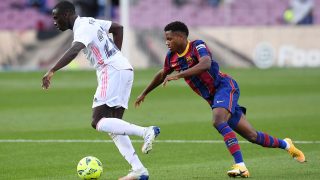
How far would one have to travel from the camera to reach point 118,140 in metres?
9.10

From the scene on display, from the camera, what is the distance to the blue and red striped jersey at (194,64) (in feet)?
31.3

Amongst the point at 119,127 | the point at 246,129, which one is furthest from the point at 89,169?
the point at 246,129

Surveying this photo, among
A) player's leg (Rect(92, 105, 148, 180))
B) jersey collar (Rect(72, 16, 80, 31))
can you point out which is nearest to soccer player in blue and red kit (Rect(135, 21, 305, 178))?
player's leg (Rect(92, 105, 148, 180))

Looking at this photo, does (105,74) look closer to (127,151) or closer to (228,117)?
(127,151)

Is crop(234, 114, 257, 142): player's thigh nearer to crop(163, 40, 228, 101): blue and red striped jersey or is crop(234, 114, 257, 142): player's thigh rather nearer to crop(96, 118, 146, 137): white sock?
crop(163, 40, 228, 101): blue and red striped jersey

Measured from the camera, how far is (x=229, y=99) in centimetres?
962

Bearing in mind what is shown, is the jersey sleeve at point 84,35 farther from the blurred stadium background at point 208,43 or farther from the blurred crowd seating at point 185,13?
the blurred crowd seating at point 185,13

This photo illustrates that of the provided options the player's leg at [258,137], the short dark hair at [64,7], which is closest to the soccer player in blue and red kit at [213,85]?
the player's leg at [258,137]

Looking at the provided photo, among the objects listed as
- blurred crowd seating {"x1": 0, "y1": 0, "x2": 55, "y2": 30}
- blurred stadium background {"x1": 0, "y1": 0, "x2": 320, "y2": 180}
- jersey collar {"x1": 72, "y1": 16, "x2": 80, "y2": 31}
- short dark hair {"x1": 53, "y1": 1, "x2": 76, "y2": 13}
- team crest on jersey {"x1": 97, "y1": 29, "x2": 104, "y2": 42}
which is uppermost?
short dark hair {"x1": 53, "y1": 1, "x2": 76, "y2": 13}

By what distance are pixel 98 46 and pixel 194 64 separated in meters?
1.19

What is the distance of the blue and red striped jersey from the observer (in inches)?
376

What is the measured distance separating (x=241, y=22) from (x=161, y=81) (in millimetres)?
30006

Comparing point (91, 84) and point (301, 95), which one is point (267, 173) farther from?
point (91, 84)

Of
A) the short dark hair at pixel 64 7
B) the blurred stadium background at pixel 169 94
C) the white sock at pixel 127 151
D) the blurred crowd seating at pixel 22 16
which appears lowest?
the blurred crowd seating at pixel 22 16
